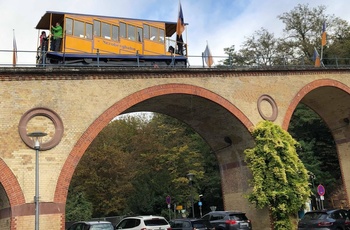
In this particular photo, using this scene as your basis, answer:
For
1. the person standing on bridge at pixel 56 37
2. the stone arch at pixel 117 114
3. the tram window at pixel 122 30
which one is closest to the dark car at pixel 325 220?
the stone arch at pixel 117 114

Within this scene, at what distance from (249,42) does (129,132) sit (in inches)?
723

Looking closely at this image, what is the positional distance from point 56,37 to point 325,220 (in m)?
14.8

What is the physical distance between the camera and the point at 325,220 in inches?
628

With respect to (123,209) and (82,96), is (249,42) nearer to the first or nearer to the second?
(123,209)

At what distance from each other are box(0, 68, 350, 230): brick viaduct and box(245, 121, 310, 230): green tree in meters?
0.94

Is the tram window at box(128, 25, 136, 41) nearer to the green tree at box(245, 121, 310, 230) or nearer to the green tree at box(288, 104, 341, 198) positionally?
the green tree at box(245, 121, 310, 230)

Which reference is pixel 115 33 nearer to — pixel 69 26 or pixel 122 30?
pixel 122 30

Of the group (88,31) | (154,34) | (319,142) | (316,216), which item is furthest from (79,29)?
(319,142)

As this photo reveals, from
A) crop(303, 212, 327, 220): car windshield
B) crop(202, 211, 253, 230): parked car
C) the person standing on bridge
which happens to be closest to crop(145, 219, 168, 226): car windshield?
crop(202, 211, 253, 230): parked car

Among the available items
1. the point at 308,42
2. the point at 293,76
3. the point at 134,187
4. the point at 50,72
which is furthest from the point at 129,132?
the point at 50,72

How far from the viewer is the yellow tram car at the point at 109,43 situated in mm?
19031

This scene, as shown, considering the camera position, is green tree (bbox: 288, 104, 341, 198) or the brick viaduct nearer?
the brick viaduct

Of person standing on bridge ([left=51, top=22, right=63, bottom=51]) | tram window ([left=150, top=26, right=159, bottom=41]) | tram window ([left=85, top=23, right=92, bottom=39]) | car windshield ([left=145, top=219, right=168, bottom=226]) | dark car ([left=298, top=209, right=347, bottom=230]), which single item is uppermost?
tram window ([left=150, top=26, right=159, bottom=41])

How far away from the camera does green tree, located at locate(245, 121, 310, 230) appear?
761 inches
